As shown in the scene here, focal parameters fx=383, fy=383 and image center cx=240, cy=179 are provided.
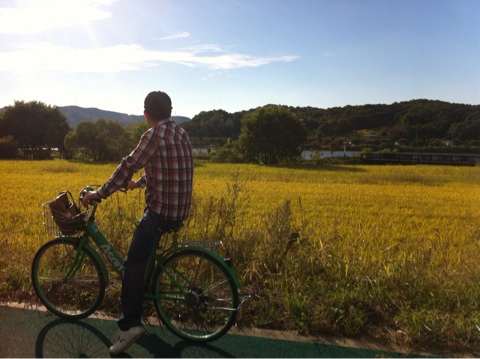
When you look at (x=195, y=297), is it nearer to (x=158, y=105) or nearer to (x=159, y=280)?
(x=159, y=280)

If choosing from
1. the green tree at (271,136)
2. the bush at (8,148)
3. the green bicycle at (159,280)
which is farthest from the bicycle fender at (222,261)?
the green tree at (271,136)

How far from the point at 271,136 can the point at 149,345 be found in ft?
143

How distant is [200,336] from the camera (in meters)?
3.15

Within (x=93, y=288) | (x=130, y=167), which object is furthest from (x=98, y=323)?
(x=130, y=167)

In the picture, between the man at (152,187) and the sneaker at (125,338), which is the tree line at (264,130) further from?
the sneaker at (125,338)

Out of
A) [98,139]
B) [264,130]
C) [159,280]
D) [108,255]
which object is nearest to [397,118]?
[159,280]

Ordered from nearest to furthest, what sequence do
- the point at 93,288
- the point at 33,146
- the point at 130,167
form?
the point at 130,167 < the point at 93,288 < the point at 33,146

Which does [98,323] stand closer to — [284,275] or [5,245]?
[284,275]

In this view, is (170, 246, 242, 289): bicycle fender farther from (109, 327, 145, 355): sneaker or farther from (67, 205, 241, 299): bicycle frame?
(109, 327, 145, 355): sneaker

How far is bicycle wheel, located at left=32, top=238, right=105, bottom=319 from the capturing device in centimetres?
349

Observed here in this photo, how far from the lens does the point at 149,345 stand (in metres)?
3.06

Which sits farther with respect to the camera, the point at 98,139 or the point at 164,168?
the point at 98,139

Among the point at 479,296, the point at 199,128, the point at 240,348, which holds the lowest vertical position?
the point at 240,348

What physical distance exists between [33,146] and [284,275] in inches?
1162
